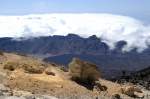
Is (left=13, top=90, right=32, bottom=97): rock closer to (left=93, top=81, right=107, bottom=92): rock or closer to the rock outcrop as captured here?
the rock outcrop

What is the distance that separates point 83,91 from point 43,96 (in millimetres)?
7559

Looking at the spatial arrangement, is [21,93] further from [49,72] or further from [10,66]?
[49,72]

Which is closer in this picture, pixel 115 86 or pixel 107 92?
pixel 107 92

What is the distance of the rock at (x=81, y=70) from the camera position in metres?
58.5

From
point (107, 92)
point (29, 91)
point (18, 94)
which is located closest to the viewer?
point (18, 94)

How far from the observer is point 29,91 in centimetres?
5147

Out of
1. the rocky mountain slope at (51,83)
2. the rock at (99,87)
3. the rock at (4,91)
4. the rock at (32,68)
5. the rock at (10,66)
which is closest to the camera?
the rock at (4,91)

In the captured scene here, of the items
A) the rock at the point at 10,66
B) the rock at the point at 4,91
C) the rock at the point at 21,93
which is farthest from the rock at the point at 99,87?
the rock at the point at 4,91

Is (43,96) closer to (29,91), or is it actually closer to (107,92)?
(29,91)

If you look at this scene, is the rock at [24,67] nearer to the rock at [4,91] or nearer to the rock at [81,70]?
the rock at [81,70]

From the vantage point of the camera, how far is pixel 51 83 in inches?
2183

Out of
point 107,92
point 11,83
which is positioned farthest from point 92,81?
point 11,83

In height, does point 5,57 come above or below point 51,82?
above

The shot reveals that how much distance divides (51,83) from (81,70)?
5040mm
